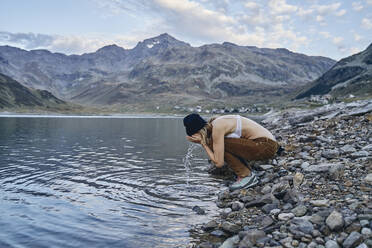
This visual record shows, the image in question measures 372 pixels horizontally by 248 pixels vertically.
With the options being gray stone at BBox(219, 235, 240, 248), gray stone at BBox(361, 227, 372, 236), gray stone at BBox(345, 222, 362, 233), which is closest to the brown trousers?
gray stone at BBox(219, 235, 240, 248)

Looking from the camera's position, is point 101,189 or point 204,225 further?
point 101,189

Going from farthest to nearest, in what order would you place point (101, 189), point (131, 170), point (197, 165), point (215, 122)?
1. point (197, 165)
2. point (131, 170)
3. point (101, 189)
4. point (215, 122)

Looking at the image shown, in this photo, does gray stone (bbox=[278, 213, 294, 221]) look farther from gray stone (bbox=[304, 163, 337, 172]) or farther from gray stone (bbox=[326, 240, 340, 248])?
gray stone (bbox=[304, 163, 337, 172])

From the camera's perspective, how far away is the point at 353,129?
16422mm

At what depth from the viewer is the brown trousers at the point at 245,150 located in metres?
10.4

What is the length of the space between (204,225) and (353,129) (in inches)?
472

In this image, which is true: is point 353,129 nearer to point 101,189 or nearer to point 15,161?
point 101,189

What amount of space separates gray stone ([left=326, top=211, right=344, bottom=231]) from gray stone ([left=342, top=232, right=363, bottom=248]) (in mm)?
548

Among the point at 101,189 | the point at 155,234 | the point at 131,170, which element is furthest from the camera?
the point at 131,170

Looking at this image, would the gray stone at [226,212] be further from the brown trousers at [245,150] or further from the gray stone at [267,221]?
the brown trousers at [245,150]

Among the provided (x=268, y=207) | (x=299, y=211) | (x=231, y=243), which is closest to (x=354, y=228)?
(x=299, y=211)

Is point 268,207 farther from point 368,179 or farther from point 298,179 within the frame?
point 368,179

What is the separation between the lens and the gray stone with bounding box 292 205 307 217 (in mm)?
7566

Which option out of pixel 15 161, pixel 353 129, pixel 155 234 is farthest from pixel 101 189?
pixel 353 129
